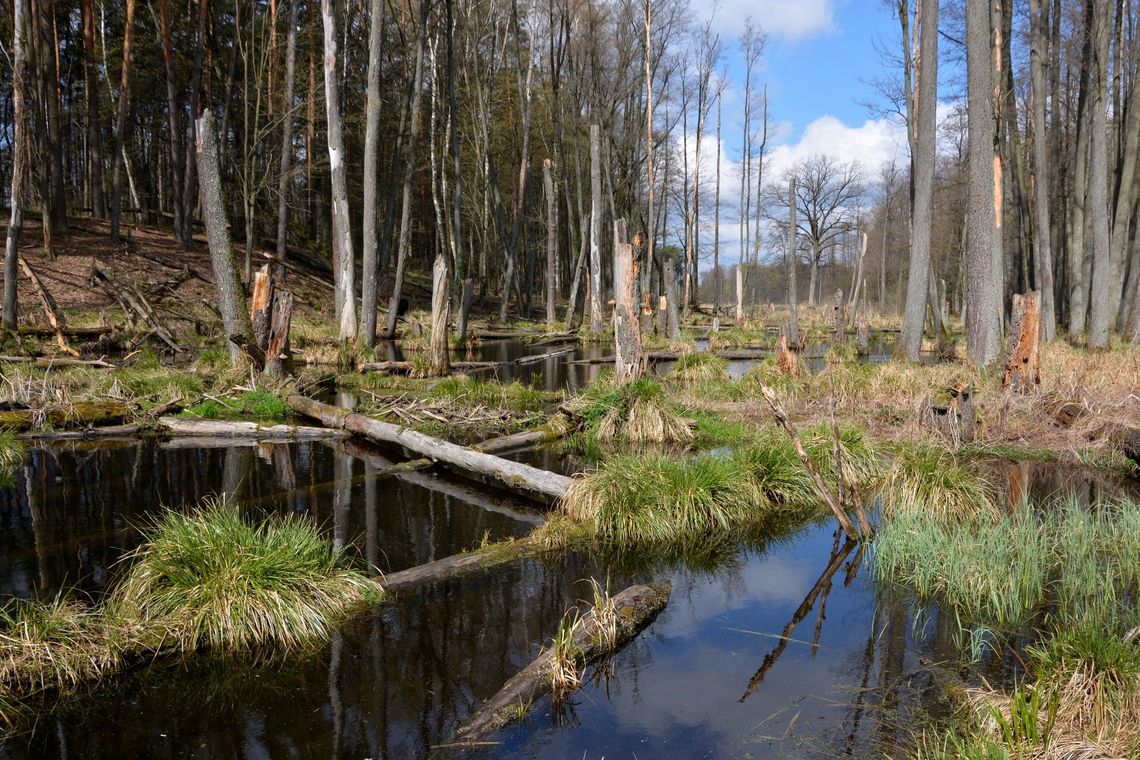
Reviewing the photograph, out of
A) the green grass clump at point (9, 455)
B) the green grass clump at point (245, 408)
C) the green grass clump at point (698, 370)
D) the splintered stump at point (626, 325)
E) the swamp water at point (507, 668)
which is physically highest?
the splintered stump at point (626, 325)

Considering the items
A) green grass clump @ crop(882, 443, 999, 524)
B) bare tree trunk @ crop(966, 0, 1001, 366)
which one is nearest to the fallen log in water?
green grass clump @ crop(882, 443, 999, 524)

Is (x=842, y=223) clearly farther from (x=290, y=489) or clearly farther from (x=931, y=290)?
(x=290, y=489)

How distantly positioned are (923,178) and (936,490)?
36.1 ft

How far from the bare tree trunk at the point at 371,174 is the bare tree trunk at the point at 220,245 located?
476 centimetres

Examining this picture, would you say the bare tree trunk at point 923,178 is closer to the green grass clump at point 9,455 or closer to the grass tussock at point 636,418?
the grass tussock at point 636,418

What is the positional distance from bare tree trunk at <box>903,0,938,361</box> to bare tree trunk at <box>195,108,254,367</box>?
42.5 ft

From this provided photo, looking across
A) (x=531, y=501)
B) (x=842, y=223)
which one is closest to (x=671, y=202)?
(x=842, y=223)

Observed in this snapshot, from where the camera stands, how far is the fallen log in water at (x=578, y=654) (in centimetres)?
385

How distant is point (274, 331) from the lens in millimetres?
13195

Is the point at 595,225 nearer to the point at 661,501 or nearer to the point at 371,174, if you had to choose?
the point at 371,174

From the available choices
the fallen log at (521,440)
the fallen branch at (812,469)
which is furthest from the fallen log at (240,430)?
the fallen branch at (812,469)

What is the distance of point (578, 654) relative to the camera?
14.7 feet

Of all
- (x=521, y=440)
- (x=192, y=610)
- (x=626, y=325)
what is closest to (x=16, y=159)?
(x=521, y=440)

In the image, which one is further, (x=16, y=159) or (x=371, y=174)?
(x=371, y=174)
